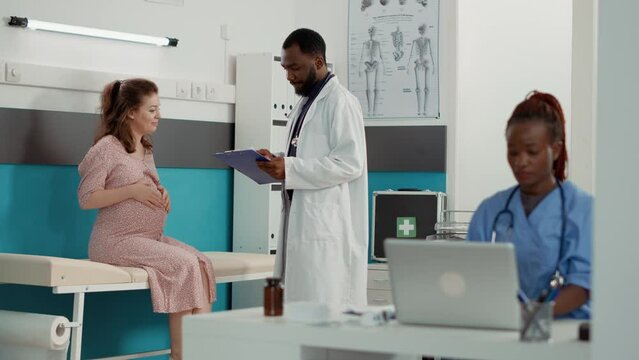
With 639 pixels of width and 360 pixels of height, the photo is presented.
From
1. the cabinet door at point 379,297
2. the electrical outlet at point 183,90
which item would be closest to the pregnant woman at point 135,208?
the electrical outlet at point 183,90

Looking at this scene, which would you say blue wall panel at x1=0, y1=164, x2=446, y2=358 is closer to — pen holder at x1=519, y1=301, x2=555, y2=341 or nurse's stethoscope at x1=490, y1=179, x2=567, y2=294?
nurse's stethoscope at x1=490, y1=179, x2=567, y2=294

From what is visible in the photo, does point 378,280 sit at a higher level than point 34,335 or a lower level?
higher

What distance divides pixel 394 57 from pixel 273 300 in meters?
3.69

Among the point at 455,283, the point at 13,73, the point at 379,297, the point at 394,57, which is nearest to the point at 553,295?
the point at 455,283

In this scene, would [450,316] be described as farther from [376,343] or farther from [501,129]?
[501,129]

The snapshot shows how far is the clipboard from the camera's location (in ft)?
12.2

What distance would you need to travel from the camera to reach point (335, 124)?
379 cm

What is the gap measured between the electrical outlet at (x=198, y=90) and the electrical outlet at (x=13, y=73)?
3.48 feet

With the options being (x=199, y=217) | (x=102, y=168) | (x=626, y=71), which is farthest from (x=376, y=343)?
(x=199, y=217)

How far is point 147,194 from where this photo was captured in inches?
175

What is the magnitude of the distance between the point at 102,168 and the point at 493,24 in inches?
105

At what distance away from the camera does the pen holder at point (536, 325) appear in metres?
1.91

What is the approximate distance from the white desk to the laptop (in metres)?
0.03

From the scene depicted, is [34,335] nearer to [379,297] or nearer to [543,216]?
[379,297]
